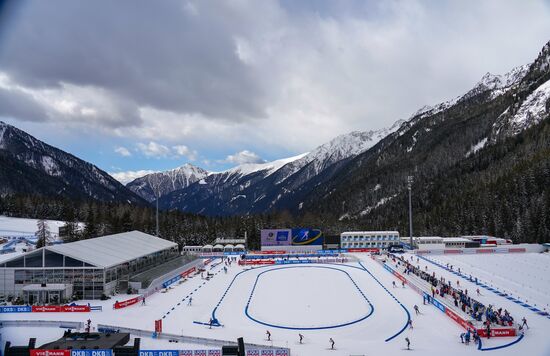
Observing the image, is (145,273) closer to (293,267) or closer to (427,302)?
(293,267)

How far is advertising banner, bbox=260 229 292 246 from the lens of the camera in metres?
65.1

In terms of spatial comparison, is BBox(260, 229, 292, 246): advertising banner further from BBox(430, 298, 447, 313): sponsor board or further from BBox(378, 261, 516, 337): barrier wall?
BBox(430, 298, 447, 313): sponsor board

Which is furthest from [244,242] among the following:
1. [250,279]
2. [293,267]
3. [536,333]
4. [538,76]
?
[538,76]

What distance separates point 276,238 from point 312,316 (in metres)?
37.6

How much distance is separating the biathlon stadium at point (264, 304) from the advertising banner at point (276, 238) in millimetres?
10579

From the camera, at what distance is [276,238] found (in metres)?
65.3

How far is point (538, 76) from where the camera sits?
16338cm

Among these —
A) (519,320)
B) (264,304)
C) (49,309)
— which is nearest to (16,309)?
(49,309)

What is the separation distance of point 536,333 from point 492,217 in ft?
212

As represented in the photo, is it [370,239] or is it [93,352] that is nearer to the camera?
[93,352]

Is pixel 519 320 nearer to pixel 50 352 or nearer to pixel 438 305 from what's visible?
pixel 438 305

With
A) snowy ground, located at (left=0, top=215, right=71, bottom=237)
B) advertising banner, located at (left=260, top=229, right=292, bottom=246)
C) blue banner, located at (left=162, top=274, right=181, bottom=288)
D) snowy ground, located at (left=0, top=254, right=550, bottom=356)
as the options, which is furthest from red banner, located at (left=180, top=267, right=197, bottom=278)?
snowy ground, located at (left=0, top=215, right=71, bottom=237)

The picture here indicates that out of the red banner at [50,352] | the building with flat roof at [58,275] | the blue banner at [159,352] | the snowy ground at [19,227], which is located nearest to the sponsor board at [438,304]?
the blue banner at [159,352]

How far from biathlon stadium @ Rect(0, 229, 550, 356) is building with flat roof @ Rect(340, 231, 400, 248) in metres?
10.9
